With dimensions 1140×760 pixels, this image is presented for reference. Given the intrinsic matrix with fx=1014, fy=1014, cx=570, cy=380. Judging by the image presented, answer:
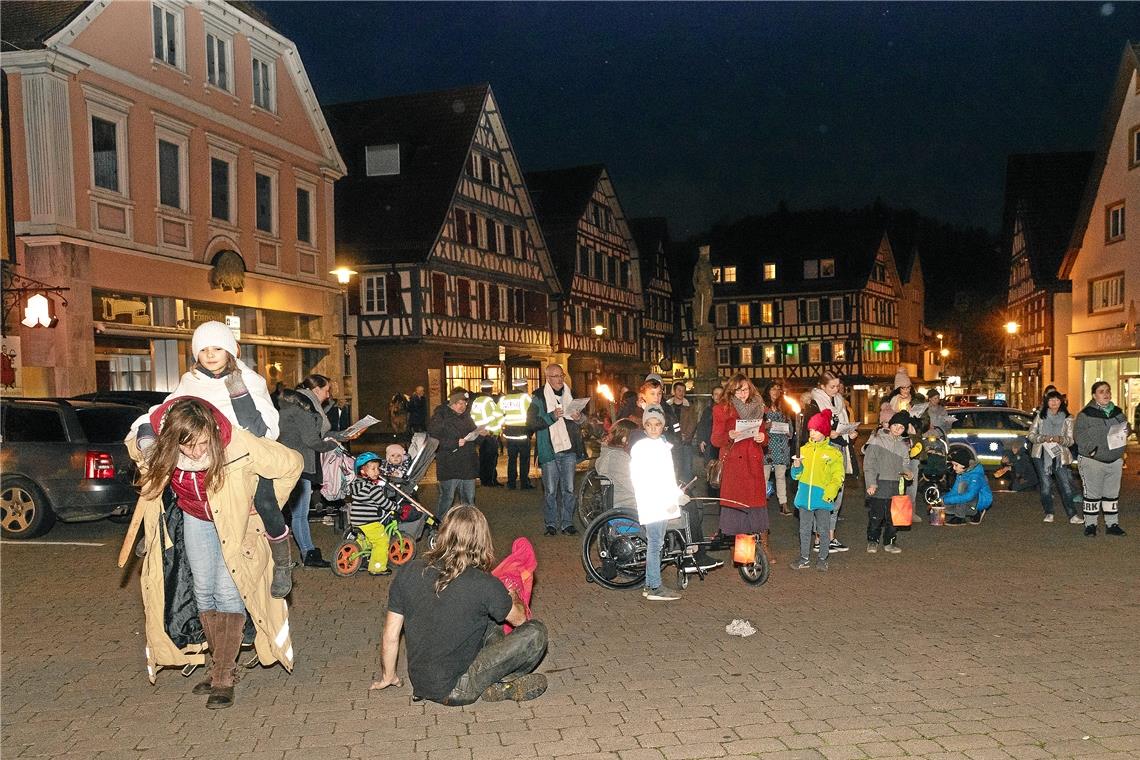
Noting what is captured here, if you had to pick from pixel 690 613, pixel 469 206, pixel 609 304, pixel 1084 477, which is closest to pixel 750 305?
pixel 609 304

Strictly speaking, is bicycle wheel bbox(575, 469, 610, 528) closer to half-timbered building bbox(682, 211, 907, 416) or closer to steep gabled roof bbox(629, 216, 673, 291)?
steep gabled roof bbox(629, 216, 673, 291)

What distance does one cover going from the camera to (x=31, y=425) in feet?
41.1

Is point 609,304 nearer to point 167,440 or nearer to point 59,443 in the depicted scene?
point 59,443

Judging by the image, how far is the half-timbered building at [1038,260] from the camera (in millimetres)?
39344

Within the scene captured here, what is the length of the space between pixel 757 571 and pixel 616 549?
4.18 ft

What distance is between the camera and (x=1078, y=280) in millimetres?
35031

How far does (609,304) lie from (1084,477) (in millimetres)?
41542

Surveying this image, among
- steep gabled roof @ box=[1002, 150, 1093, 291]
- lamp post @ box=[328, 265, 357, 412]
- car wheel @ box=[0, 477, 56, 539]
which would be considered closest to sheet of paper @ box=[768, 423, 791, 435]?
car wheel @ box=[0, 477, 56, 539]

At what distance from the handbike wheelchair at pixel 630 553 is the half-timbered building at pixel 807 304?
53.9 meters

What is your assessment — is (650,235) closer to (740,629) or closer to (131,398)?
(131,398)

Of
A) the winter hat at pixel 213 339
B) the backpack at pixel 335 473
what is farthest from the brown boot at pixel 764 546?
the winter hat at pixel 213 339

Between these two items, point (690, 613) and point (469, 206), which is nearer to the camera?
point (690, 613)

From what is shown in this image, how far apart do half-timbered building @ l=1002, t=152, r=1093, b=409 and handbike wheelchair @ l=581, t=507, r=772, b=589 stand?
33.0 meters

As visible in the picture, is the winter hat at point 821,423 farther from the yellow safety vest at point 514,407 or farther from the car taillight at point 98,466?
the yellow safety vest at point 514,407
